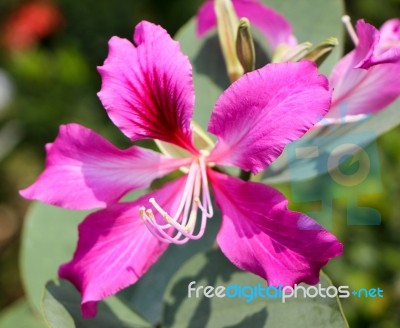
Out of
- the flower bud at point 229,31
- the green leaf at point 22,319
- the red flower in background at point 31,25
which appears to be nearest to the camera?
the flower bud at point 229,31

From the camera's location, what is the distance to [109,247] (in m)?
0.88

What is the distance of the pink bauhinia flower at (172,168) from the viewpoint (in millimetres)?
777

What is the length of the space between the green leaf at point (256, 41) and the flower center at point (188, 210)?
8.1 inches

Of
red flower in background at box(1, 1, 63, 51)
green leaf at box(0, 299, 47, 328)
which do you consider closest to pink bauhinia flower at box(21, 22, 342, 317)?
green leaf at box(0, 299, 47, 328)

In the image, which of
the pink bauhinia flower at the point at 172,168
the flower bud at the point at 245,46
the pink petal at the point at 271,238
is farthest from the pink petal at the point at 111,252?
the flower bud at the point at 245,46

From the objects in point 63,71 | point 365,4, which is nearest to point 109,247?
point 365,4

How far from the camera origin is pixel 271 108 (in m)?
0.80

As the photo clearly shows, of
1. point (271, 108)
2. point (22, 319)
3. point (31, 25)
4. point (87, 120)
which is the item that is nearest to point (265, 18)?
point (271, 108)

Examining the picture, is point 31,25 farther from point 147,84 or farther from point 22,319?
point 147,84

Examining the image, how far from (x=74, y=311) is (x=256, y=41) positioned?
0.53 m

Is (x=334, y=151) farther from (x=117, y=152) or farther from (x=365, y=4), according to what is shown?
(x=365, y=4)

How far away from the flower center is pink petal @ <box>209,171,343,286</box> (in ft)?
0.11

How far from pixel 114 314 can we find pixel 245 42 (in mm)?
419

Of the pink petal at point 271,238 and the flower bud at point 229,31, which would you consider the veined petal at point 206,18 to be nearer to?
the flower bud at point 229,31
